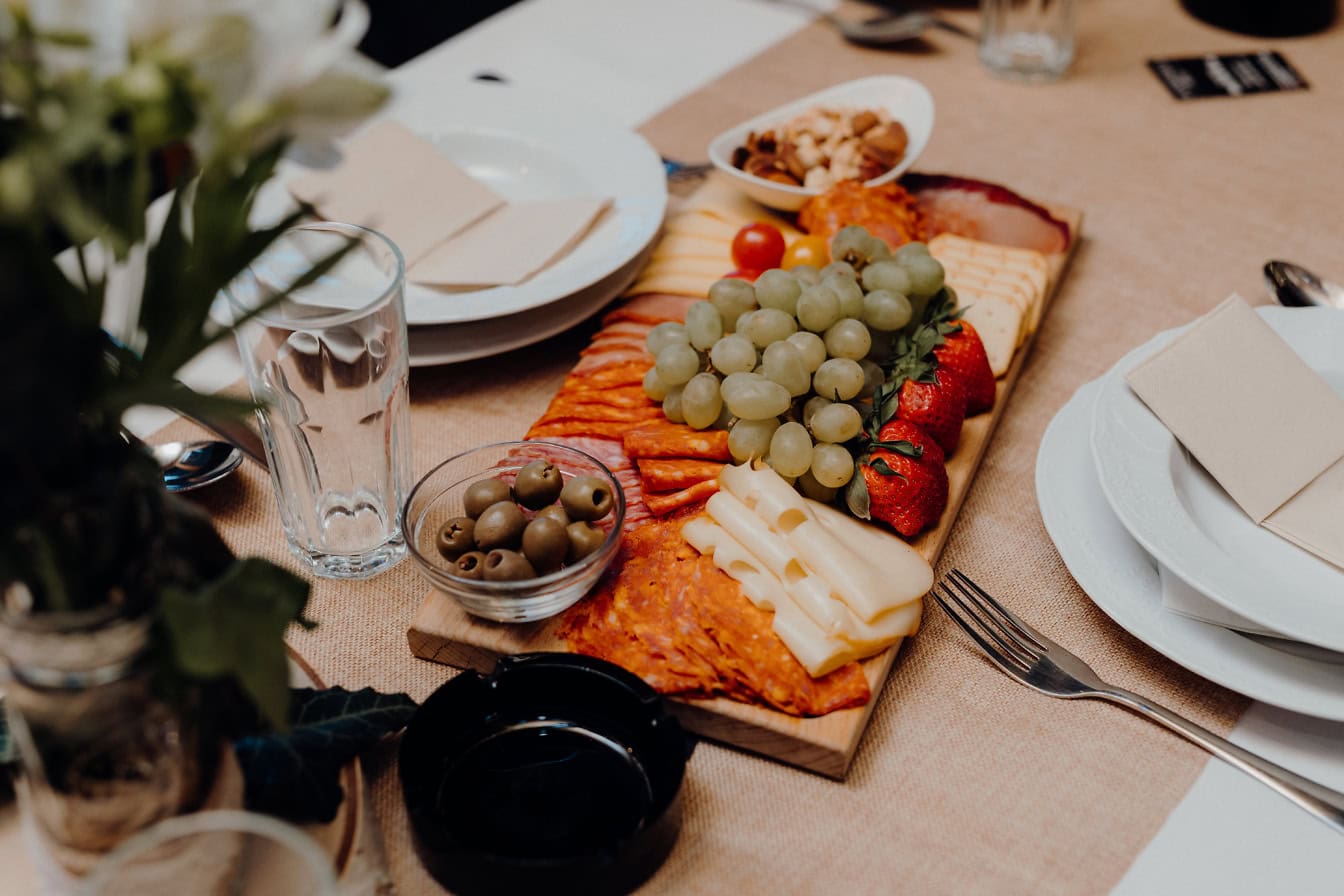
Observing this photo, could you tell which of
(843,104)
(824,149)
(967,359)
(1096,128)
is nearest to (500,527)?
(967,359)

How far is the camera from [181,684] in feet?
1.85

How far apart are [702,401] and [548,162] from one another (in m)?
0.56

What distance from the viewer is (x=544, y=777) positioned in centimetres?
78

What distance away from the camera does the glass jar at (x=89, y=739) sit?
53 cm

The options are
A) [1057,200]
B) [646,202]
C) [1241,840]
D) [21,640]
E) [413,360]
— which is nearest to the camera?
[21,640]

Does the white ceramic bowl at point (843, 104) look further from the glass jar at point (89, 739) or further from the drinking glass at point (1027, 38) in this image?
the glass jar at point (89, 739)

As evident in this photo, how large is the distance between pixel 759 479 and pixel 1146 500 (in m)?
0.30

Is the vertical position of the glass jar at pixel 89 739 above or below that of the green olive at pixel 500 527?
above

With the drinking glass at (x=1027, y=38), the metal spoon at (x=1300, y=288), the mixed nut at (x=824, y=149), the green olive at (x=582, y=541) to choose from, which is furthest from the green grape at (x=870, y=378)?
the drinking glass at (x=1027, y=38)

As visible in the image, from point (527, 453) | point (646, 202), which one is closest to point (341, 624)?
point (527, 453)

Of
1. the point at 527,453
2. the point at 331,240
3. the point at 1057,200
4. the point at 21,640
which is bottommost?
the point at 1057,200

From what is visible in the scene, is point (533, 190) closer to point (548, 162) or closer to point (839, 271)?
point (548, 162)

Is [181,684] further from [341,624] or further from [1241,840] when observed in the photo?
[1241,840]

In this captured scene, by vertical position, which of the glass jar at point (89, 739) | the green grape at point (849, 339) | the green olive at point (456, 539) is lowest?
the green olive at point (456, 539)
